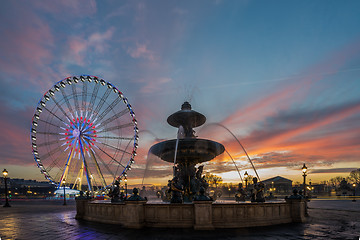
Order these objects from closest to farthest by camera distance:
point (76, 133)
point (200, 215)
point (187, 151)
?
1. point (200, 215)
2. point (187, 151)
3. point (76, 133)

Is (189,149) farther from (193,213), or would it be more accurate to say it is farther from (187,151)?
(193,213)

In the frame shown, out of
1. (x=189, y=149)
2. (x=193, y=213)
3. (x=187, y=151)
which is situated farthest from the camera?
(x=187, y=151)

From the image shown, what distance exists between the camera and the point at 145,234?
8.69m

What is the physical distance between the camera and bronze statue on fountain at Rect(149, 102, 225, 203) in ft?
51.3

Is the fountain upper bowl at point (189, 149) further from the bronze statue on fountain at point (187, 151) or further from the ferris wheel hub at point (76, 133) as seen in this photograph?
the ferris wheel hub at point (76, 133)

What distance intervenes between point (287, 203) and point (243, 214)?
3.03 meters

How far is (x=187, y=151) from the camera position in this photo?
16031mm

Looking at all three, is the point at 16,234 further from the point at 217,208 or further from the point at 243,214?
the point at 243,214

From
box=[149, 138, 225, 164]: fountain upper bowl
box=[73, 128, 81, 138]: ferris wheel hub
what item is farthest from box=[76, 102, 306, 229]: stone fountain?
box=[73, 128, 81, 138]: ferris wheel hub

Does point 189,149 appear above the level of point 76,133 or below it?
below

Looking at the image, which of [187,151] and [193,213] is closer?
[193,213]

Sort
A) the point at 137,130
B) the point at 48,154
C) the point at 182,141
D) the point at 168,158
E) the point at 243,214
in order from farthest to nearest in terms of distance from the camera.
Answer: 1. the point at 137,130
2. the point at 48,154
3. the point at 168,158
4. the point at 182,141
5. the point at 243,214

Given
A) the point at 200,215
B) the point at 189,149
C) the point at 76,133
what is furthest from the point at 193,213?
the point at 76,133

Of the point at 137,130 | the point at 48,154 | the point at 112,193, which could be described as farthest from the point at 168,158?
the point at 48,154
